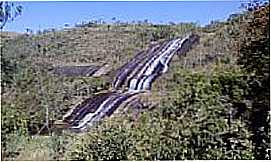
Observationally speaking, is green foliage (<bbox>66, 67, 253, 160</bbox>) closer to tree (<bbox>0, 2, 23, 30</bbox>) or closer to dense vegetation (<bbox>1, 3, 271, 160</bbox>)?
dense vegetation (<bbox>1, 3, 271, 160</bbox>)

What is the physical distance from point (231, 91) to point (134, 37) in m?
0.59

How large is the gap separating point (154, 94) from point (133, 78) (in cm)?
14

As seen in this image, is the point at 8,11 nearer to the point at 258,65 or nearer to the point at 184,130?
the point at 184,130

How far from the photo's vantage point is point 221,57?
142 inches

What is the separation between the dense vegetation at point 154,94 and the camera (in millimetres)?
3529

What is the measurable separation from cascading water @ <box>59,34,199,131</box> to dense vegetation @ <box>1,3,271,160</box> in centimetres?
4

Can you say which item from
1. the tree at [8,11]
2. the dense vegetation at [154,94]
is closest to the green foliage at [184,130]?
the dense vegetation at [154,94]

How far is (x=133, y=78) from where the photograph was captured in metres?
3.58

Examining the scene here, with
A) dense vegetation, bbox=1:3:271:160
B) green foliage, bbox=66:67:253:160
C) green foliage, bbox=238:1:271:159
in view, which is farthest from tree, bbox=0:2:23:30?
green foliage, bbox=238:1:271:159

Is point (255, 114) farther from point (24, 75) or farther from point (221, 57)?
point (24, 75)

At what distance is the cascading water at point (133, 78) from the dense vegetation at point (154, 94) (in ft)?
0.12

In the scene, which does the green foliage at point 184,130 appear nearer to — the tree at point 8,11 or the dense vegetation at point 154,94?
the dense vegetation at point 154,94

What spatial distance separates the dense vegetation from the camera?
3529 mm

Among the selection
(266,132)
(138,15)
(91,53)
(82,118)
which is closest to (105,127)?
(82,118)
